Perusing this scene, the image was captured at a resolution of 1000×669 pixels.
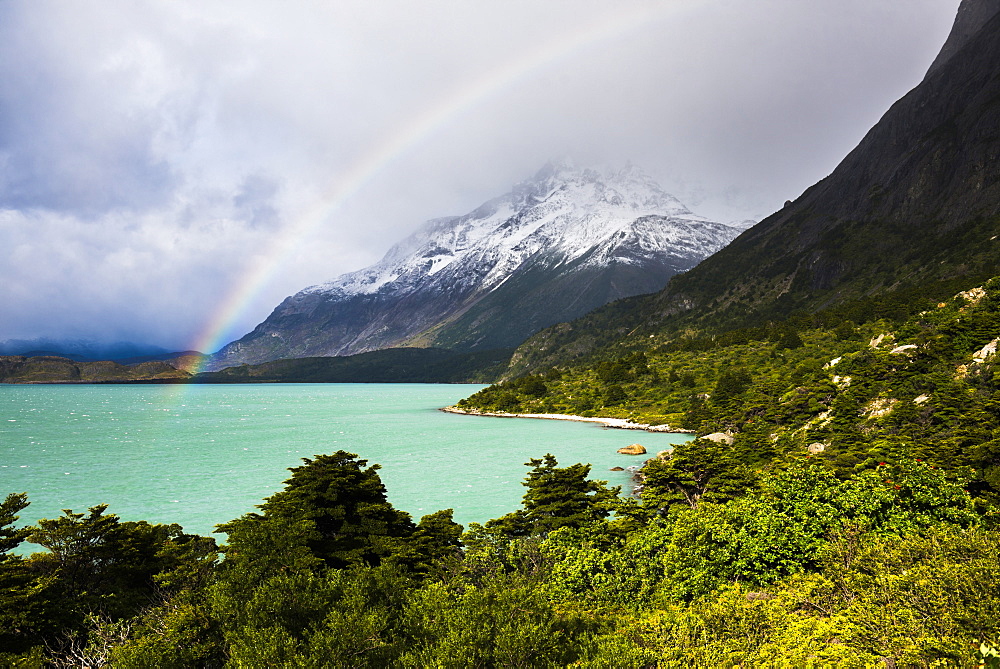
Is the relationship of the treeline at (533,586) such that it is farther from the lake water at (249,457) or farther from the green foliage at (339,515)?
the lake water at (249,457)

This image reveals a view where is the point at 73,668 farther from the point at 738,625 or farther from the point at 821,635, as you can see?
the point at 821,635

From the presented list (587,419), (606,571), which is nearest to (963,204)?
(587,419)

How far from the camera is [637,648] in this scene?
42.3ft

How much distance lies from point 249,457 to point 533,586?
77671mm

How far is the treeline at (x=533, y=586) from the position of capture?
1289cm

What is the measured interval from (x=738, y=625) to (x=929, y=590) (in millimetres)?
5231

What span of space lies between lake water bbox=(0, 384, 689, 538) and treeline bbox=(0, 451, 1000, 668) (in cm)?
2099

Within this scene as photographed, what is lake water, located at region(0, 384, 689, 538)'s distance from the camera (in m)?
53.7

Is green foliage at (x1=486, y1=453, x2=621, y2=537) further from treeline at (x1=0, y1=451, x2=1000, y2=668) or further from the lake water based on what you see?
the lake water

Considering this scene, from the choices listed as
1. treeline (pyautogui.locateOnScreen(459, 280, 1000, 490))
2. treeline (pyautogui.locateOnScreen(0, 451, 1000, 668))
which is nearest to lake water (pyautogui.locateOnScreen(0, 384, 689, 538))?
treeline (pyautogui.locateOnScreen(459, 280, 1000, 490))

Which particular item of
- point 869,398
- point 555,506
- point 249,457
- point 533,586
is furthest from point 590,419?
point 533,586

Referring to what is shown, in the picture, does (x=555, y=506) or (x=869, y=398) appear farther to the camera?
(x=869, y=398)

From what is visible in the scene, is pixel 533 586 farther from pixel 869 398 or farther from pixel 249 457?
pixel 249 457

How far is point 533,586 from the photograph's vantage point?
20.1 m
